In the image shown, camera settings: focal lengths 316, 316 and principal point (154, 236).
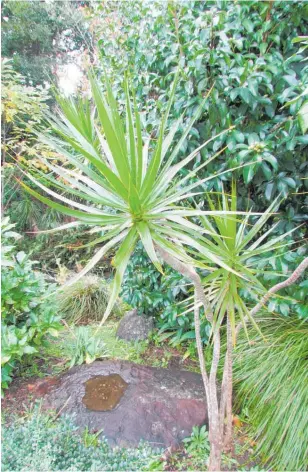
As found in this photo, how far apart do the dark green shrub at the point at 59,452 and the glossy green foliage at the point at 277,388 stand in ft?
2.01

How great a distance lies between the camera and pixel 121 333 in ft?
9.49

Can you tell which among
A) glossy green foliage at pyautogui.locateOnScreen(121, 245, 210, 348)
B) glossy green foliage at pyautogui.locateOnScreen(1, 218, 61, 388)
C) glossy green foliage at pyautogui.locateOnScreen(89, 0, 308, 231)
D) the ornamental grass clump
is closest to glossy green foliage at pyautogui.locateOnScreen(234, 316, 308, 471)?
glossy green foliage at pyautogui.locateOnScreen(121, 245, 210, 348)

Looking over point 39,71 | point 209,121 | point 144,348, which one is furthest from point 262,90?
point 39,71

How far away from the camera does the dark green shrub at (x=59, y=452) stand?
4.75 ft

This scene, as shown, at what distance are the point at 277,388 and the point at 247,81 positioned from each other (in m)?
1.66

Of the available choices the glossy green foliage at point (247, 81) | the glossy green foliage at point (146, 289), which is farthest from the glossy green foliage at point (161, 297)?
the glossy green foliage at point (247, 81)

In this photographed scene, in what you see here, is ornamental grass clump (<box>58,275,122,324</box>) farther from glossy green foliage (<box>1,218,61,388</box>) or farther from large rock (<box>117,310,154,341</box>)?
glossy green foliage (<box>1,218,61,388</box>)

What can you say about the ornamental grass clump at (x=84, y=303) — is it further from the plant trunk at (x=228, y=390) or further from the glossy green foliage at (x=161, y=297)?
the plant trunk at (x=228, y=390)

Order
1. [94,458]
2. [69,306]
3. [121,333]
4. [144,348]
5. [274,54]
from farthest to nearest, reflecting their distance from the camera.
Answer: [69,306]
[121,333]
[144,348]
[274,54]
[94,458]

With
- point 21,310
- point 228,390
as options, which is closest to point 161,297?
point 21,310

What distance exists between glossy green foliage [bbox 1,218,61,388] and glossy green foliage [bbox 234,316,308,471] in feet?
4.03

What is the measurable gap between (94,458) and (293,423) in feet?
3.29

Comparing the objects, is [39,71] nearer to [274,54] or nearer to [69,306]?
[69,306]

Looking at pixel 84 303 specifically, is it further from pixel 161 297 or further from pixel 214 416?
pixel 214 416
